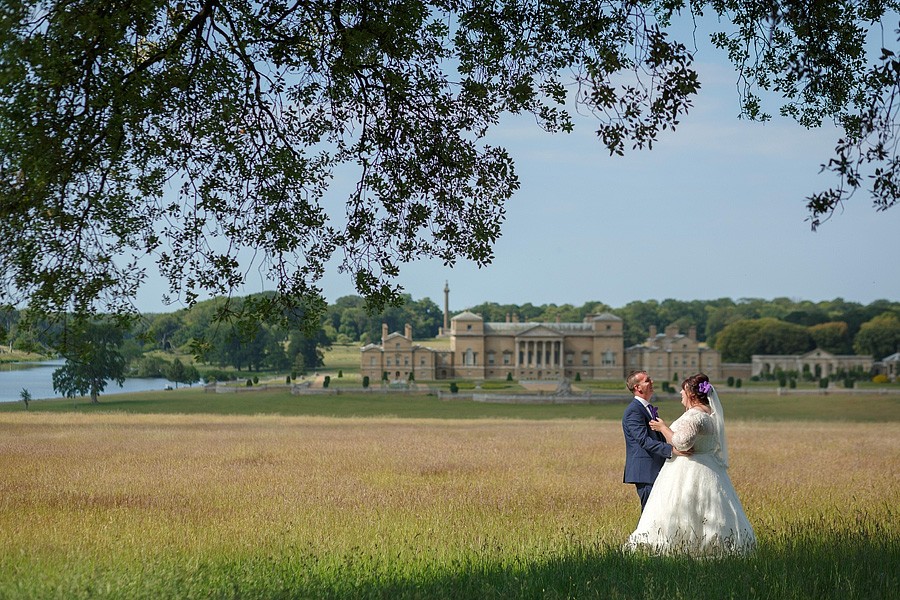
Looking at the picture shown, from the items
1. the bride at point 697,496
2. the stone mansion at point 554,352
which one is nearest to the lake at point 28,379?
the bride at point 697,496

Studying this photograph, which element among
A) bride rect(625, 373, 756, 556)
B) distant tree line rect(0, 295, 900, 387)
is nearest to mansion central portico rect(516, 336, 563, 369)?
distant tree line rect(0, 295, 900, 387)

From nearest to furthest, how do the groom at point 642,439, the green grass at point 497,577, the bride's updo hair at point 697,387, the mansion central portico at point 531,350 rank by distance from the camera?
the green grass at point 497,577
the bride's updo hair at point 697,387
the groom at point 642,439
the mansion central portico at point 531,350

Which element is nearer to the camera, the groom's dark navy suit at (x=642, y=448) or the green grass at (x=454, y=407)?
the groom's dark navy suit at (x=642, y=448)

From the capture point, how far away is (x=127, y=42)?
28.2 ft

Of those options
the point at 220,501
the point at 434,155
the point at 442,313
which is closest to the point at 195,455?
the point at 220,501

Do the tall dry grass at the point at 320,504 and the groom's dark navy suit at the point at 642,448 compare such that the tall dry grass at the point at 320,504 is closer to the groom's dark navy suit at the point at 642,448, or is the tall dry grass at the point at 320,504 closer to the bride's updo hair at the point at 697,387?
the groom's dark navy suit at the point at 642,448

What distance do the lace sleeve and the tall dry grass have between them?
108 cm

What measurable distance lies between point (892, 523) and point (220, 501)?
7324 millimetres

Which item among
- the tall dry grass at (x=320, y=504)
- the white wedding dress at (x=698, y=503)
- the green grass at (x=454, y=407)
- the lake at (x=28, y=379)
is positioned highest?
the lake at (x=28, y=379)

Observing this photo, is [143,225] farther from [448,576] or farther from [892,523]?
[892,523]

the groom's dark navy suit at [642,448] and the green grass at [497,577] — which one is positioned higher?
the groom's dark navy suit at [642,448]

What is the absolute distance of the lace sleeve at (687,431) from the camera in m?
7.39

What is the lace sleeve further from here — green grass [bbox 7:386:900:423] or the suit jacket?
green grass [bbox 7:386:900:423]

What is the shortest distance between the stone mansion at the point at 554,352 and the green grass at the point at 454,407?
1766 inches
